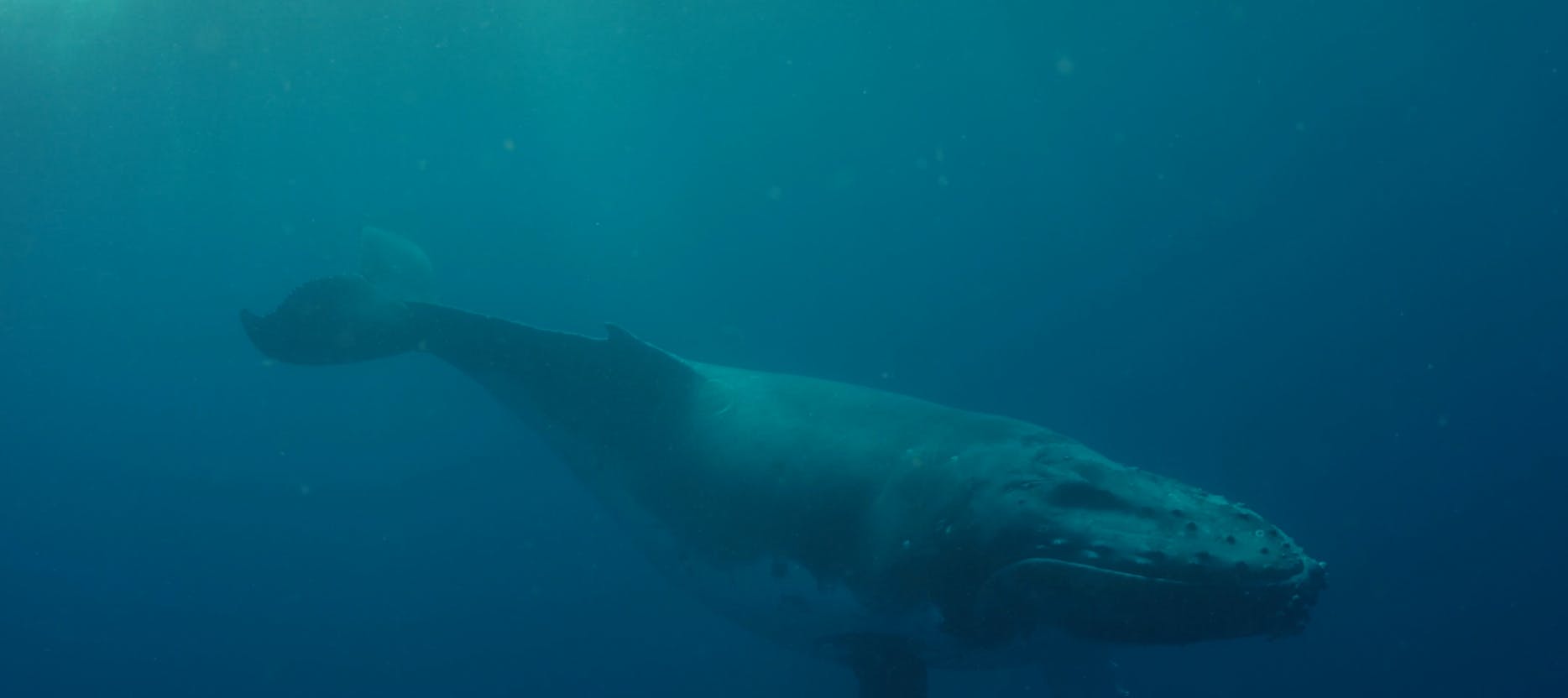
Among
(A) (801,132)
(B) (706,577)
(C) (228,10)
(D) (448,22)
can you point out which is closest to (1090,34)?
(A) (801,132)

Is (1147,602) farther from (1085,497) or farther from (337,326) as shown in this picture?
(337,326)

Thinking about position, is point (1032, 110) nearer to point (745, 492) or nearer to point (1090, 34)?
point (1090, 34)

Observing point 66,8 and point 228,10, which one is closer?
point 66,8

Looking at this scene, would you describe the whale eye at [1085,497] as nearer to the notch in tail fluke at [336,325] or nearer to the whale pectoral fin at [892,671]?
the whale pectoral fin at [892,671]

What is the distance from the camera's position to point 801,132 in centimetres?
5688

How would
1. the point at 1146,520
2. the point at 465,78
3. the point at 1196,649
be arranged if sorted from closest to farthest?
the point at 1146,520 < the point at 1196,649 < the point at 465,78

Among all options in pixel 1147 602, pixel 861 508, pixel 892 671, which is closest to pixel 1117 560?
pixel 1147 602

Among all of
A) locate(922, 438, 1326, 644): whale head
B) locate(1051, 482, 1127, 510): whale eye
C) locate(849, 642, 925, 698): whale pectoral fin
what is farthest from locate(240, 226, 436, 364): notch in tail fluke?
locate(1051, 482, 1127, 510): whale eye

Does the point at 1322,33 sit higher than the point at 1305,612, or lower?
higher

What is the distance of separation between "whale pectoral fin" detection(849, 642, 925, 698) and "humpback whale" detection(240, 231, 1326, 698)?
2cm

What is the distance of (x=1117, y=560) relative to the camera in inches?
175

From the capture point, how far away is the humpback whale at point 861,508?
440 centimetres

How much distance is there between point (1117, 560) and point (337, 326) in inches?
299

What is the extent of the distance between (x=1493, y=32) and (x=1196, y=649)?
4642 cm
